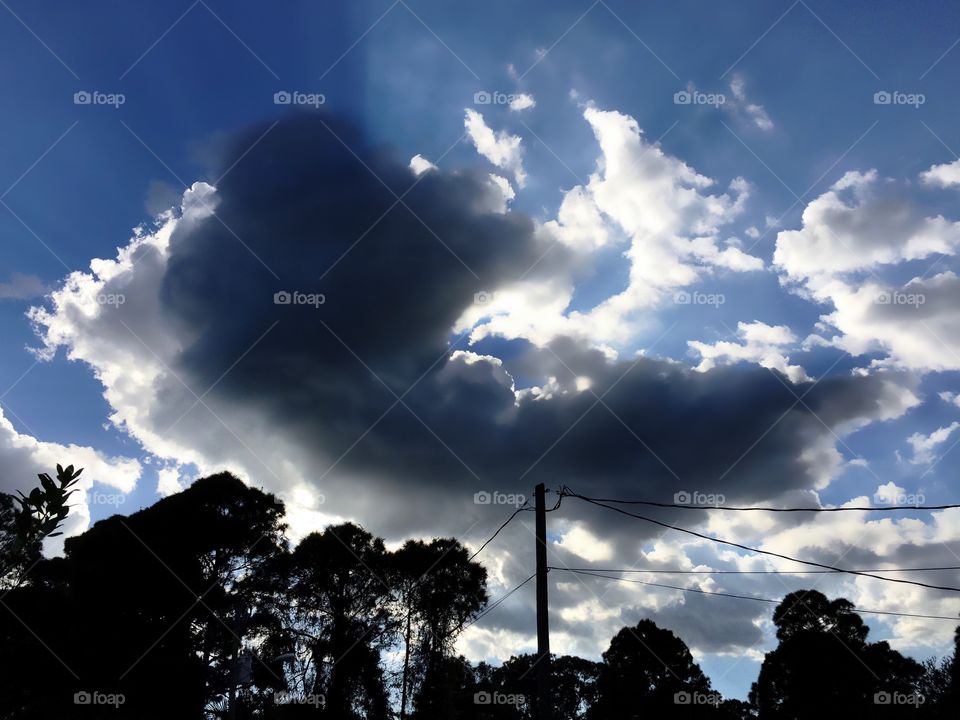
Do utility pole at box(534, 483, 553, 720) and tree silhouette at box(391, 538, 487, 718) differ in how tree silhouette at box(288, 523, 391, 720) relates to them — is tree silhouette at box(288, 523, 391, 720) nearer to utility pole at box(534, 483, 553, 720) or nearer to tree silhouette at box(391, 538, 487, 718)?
tree silhouette at box(391, 538, 487, 718)

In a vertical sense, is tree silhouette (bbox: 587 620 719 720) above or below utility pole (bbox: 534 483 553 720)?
below

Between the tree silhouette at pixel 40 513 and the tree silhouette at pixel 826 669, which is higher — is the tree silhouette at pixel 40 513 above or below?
above

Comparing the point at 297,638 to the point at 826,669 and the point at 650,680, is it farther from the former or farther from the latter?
the point at 826,669

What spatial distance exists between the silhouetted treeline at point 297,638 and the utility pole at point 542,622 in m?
5.90

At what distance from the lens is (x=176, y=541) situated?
31.2 meters

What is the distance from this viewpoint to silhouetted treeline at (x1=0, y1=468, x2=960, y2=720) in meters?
26.5

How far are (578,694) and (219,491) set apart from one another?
53.4 m

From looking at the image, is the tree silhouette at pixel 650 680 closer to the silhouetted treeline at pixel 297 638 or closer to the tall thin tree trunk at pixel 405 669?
the silhouetted treeline at pixel 297 638

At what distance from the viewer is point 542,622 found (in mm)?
13961

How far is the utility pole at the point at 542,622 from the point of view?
1286 cm

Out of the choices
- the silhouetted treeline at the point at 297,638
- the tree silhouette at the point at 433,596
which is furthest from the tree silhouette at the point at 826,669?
the tree silhouette at the point at 433,596

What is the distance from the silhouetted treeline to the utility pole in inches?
232

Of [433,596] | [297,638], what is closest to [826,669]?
[433,596]

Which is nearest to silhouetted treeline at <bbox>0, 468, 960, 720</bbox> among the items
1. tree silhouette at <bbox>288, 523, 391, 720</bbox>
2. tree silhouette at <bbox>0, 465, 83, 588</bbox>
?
tree silhouette at <bbox>288, 523, 391, 720</bbox>
